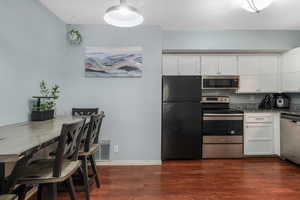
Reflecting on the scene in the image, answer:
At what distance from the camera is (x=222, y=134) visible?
3896mm

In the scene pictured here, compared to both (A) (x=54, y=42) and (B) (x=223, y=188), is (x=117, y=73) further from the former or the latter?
(B) (x=223, y=188)

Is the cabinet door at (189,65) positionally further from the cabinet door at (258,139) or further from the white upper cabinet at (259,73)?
the cabinet door at (258,139)

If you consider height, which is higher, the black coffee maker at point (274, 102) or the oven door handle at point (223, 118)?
the black coffee maker at point (274, 102)

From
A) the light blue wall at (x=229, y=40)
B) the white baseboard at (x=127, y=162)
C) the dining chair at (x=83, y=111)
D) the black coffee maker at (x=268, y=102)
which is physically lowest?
the white baseboard at (x=127, y=162)

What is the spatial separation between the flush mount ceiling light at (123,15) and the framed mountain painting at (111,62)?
1.23m

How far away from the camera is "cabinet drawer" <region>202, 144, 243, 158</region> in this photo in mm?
3863

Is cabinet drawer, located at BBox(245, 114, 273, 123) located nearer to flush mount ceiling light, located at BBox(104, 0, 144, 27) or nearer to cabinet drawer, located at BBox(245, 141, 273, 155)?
cabinet drawer, located at BBox(245, 141, 273, 155)

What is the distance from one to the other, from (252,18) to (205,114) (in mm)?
1800

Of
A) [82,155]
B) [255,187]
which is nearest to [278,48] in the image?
[255,187]

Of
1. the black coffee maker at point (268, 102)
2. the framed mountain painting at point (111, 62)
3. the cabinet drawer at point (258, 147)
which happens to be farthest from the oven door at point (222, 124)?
the framed mountain painting at point (111, 62)

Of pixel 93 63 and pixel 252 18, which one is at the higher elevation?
pixel 252 18

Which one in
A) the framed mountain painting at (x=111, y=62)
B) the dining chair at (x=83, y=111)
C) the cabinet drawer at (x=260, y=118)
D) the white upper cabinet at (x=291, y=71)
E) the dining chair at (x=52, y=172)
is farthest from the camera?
the cabinet drawer at (x=260, y=118)

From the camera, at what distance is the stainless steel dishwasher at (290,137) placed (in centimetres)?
340

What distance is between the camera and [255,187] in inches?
105
